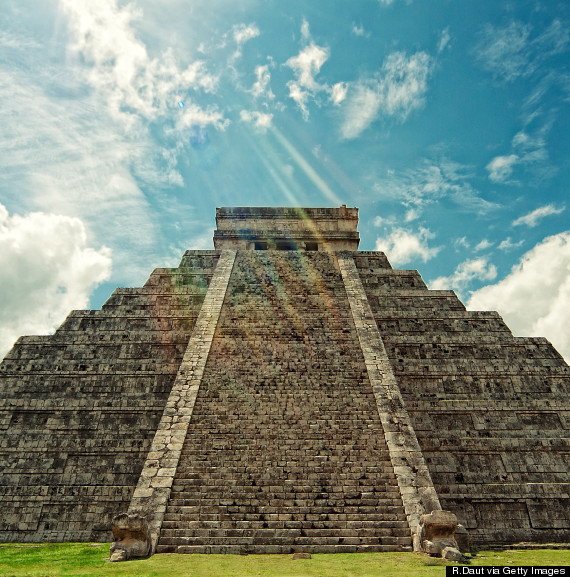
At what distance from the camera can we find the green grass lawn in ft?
20.1

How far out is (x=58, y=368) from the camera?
12844 millimetres

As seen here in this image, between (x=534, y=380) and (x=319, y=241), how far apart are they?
10.4 m

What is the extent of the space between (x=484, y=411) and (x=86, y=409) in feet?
35.1

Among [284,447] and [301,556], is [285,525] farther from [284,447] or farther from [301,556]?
[284,447]

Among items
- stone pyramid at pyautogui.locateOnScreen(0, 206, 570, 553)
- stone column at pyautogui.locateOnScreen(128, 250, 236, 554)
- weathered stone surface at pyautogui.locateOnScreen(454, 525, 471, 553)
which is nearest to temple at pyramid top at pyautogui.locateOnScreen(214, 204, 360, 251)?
stone pyramid at pyautogui.locateOnScreen(0, 206, 570, 553)

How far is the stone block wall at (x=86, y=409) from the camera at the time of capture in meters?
10.1

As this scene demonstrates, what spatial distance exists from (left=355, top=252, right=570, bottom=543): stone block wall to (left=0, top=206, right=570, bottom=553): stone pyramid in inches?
1.5

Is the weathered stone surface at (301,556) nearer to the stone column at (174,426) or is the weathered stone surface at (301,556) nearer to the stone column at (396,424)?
the stone column at (396,424)

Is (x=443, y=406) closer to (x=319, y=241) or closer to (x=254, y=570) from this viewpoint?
(x=254, y=570)

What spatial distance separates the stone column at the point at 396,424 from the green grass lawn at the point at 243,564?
1051mm

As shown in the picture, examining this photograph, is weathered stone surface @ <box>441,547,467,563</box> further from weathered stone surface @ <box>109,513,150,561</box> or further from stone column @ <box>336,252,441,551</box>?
weathered stone surface @ <box>109,513,150,561</box>

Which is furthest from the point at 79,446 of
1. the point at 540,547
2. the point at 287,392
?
the point at 540,547

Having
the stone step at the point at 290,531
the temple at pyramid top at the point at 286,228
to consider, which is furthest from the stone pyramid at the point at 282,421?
the temple at pyramid top at the point at 286,228

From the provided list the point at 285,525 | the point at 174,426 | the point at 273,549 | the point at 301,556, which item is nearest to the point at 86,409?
the point at 174,426
